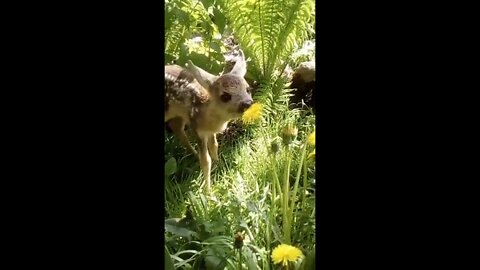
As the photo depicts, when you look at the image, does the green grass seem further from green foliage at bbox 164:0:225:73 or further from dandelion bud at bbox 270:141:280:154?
green foliage at bbox 164:0:225:73

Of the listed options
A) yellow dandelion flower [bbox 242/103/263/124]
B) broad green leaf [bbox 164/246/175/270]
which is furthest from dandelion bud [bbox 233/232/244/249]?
yellow dandelion flower [bbox 242/103/263/124]

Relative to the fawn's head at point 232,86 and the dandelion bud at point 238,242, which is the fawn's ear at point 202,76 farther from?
the dandelion bud at point 238,242

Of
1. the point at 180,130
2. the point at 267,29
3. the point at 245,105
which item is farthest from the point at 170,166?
the point at 267,29

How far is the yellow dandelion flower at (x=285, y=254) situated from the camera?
99cm

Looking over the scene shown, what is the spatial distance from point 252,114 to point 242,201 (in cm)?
15

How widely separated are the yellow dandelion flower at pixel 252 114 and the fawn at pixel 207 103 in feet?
0.04

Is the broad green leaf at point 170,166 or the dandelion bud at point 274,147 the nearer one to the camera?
the broad green leaf at point 170,166

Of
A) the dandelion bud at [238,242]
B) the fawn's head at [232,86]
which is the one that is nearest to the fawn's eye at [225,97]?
the fawn's head at [232,86]

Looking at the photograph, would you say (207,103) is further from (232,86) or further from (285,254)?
(285,254)
